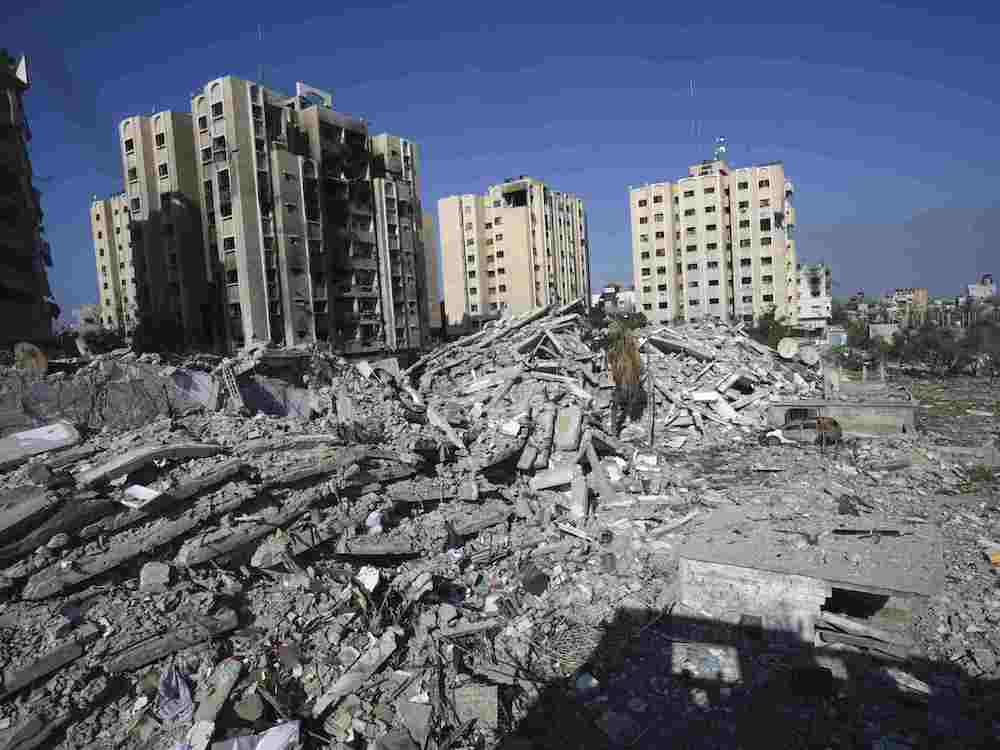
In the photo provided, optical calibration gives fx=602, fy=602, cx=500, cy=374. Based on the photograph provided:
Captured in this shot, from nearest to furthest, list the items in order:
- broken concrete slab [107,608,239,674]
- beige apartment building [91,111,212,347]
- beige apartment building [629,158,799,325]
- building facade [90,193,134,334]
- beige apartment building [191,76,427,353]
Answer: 1. broken concrete slab [107,608,239,674]
2. beige apartment building [191,76,427,353]
3. beige apartment building [91,111,212,347]
4. beige apartment building [629,158,799,325]
5. building facade [90,193,134,334]

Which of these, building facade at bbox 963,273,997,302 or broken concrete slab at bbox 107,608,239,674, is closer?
broken concrete slab at bbox 107,608,239,674

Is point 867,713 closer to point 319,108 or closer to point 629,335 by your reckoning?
point 629,335

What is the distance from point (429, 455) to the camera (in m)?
10.6

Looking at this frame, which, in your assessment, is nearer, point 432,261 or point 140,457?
point 140,457

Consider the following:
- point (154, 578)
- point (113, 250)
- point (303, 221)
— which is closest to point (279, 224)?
point (303, 221)

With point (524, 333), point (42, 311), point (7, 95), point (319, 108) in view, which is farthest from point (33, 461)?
point (319, 108)

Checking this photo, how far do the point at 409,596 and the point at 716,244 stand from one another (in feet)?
163

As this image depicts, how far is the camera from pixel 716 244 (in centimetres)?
5038

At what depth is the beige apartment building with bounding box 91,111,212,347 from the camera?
94.5ft

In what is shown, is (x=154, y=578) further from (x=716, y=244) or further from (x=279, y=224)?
(x=716, y=244)

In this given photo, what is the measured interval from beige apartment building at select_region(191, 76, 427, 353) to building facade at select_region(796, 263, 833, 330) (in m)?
49.8

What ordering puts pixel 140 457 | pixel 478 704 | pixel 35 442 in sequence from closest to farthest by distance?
pixel 478 704
pixel 140 457
pixel 35 442

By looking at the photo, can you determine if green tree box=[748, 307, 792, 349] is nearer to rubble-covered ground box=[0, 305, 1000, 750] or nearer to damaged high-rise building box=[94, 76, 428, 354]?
damaged high-rise building box=[94, 76, 428, 354]

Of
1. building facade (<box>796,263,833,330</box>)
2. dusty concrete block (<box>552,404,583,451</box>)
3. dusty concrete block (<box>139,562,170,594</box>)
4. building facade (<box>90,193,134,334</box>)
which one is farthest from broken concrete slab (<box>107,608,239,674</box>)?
building facade (<box>796,263,833,330</box>)
